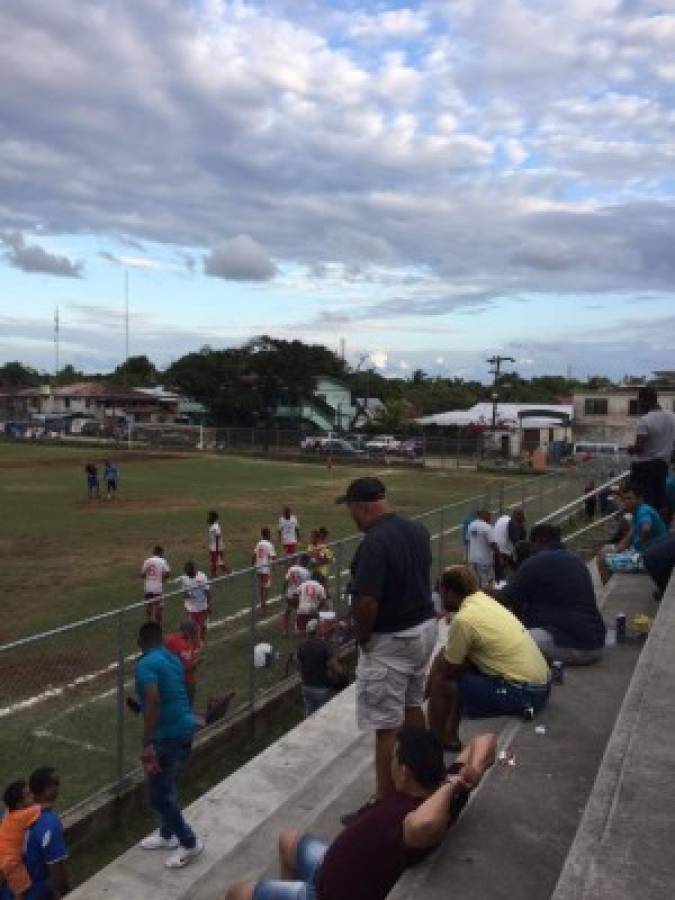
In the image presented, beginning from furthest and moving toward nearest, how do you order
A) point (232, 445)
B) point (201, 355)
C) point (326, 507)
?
point (201, 355) → point (232, 445) → point (326, 507)

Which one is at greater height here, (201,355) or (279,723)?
(201,355)

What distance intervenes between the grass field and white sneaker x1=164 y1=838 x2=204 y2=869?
1.55 meters

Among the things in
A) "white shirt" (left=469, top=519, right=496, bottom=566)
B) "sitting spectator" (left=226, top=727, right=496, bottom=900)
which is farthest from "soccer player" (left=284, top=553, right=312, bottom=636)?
"sitting spectator" (left=226, top=727, right=496, bottom=900)

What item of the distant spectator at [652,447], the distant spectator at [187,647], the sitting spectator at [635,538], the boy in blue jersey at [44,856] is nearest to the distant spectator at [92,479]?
the distant spectator at [187,647]

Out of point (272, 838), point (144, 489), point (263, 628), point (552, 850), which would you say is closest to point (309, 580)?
point (263, 628)

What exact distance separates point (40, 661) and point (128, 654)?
203 cm

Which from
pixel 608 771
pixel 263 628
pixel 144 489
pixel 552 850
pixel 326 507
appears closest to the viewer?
pixel 608 771

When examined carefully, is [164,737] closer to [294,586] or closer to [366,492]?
[366,492]

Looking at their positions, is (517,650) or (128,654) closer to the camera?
(517,650)

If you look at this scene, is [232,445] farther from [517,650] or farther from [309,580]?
[517,650]

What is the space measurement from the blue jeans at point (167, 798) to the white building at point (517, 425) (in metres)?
58.8

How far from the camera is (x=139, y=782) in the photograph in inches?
307

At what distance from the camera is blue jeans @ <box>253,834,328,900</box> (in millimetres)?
3904

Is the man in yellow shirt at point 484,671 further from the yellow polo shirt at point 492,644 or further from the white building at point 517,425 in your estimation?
the white building at point 517,425
